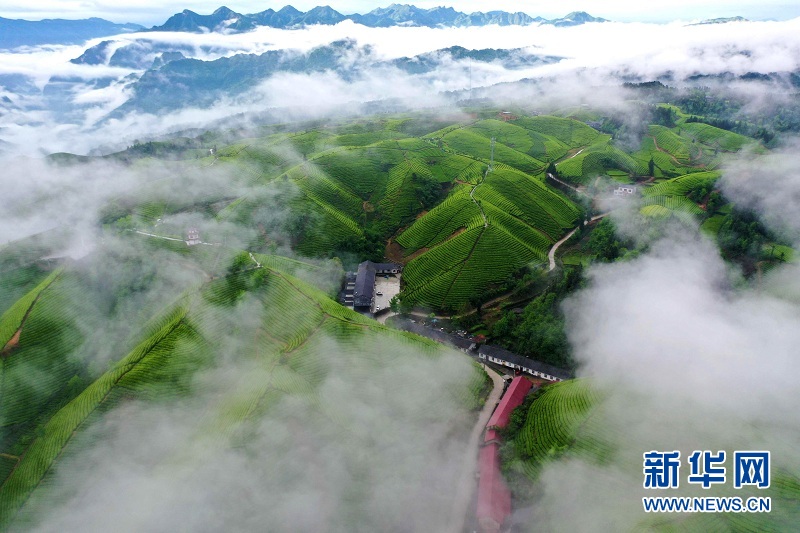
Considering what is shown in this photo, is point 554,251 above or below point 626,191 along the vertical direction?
below

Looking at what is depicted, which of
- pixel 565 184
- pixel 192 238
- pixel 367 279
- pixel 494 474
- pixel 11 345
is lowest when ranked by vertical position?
pixel 494 474

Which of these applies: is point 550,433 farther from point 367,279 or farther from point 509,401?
point 367,279

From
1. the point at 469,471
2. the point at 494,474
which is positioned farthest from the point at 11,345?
the point at 494,474

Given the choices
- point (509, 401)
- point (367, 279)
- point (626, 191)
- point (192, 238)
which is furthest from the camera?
point (626, 191)

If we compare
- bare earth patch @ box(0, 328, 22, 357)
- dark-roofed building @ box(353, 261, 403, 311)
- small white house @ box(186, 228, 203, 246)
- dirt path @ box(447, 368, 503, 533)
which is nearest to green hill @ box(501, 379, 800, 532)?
dirt path @ box(447, 368, 503, 533)

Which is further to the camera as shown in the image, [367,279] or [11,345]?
[367,279]

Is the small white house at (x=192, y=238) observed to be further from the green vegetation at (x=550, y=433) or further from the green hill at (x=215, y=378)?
the green vegetation at (x=550, y=433)

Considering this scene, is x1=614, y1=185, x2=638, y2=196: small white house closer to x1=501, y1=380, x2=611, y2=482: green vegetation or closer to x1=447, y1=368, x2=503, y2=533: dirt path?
x1=501, y1=380, x2=611, y2=482: green vegetation
